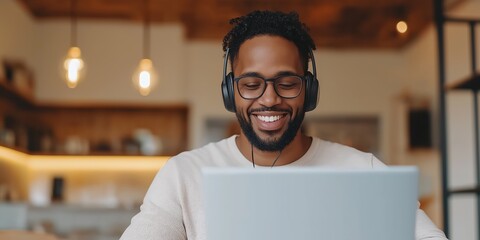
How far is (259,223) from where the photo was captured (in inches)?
37.0

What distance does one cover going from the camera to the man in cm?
132

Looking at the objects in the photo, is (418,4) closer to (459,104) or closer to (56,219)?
(459,104)

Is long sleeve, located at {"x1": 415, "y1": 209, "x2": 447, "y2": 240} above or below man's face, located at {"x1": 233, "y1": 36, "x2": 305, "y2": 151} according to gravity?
below

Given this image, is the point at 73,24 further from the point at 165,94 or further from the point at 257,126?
the point at 257,126

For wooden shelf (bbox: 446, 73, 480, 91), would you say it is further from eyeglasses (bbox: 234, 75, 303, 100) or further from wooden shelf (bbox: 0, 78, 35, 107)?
wooden shelf (bbox: 0, 78, 35, 107)

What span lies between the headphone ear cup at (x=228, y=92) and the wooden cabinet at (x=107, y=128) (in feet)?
14.5

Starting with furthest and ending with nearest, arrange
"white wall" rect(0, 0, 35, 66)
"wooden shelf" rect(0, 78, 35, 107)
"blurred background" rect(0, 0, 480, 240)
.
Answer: "blurred background" rect(0, 0, 480, 240) → "white wall" rect(0, 0, 35, 66) → "wooden shelf" rect(0, 78, 35, 107)

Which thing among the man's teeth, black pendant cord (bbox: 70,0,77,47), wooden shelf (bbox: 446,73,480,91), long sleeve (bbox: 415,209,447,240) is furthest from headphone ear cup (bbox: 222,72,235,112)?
black pendant cord (bbox: 70,0,77,47)

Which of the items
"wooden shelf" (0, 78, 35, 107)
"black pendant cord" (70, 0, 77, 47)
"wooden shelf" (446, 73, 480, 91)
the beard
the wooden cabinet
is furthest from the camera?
the wooden cabinet

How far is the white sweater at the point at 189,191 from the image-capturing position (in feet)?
4.18

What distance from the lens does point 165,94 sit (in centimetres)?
585

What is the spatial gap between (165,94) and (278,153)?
4.50 metres

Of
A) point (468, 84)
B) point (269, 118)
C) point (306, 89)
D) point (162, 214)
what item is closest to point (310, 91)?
point (306, 89)

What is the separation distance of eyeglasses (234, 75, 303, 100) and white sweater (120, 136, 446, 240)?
0.56 feet
